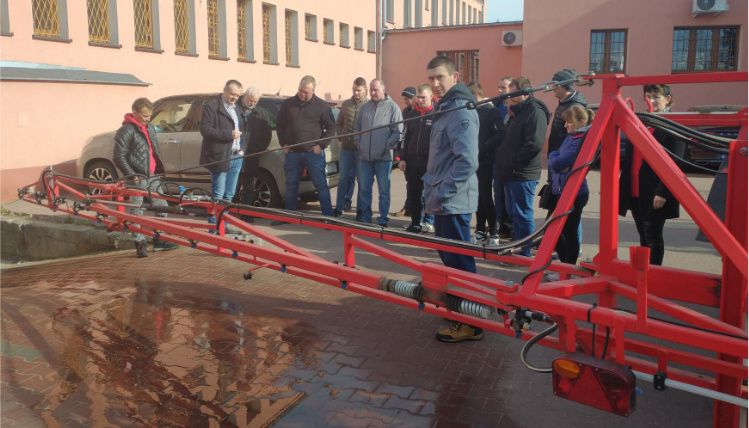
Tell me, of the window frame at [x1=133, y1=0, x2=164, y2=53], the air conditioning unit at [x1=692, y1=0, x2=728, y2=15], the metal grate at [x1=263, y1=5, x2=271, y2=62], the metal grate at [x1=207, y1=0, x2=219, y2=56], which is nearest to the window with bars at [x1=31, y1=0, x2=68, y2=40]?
the window frame at [x1=133, y1=0, x2=164, y2=53]

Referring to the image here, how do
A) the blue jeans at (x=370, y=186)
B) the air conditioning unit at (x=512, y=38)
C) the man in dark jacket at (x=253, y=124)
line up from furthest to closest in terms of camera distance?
1. the air conditioning unit at (x=512, y=38)
2. the man in dark jacket at (x=253, y=124)
3. the blue jeans at (x=370, y=186)

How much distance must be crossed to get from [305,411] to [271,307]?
2.01 metres

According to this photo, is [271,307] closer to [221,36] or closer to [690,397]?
[690,397]

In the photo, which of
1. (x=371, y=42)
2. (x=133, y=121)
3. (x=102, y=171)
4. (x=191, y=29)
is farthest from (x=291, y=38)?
(x=133, y=121)

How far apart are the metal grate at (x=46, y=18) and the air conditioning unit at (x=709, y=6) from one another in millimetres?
17889

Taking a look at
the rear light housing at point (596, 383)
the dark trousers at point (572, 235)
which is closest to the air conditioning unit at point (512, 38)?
the dark trousers at point (572, 235)

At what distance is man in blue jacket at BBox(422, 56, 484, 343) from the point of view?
4938 mm

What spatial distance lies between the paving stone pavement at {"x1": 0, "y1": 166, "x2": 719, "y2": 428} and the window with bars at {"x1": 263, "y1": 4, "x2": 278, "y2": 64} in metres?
16.4

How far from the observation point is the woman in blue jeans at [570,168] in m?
5.94

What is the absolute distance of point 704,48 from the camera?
21.2m

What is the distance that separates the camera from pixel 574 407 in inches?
153

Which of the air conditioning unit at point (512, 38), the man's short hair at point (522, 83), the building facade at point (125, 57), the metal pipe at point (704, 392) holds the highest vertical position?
the air conditioning unit at point (512, 38)

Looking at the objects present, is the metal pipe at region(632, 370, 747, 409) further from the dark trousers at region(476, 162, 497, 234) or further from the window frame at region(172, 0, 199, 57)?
the window frame at region(172, 0, 199, 57)

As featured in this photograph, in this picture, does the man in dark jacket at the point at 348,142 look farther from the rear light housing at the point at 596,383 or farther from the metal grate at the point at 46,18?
the metal grate at the point at 46,18
